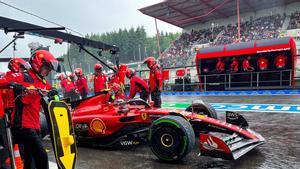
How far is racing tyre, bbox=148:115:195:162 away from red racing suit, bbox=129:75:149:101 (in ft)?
10.6

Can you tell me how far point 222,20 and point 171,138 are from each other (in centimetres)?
3366

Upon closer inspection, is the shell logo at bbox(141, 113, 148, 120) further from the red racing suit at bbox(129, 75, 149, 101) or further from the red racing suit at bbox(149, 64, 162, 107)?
the red racing suit at bbox(149, 64, 162, 107)

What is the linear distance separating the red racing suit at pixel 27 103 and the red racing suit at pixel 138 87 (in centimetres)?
441

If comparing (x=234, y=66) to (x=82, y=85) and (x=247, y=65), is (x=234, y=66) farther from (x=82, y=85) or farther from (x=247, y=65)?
(x=82, y=85)

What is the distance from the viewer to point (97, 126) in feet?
17.9

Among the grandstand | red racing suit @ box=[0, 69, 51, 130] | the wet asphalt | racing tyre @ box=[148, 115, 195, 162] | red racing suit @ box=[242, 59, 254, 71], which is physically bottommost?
the wet asphalt

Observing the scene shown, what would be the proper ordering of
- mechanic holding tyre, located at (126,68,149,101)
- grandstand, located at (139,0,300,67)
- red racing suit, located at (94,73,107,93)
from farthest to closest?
grandstand, located at (139,0,300,67) → red racing suit, located at (94,73,107,93) → mechanic holding tyre, located at (126,68,149,101)

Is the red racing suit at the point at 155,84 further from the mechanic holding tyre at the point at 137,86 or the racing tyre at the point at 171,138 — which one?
the racing tyre at the point at 171,138

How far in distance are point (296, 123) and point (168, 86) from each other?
13692mm

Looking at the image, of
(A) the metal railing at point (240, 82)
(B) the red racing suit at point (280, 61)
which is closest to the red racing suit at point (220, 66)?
(A) the metal railing at point (240, 82)

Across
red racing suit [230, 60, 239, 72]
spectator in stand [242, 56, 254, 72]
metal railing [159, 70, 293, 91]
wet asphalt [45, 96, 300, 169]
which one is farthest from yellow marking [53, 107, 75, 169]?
red racing suit [230, 60, 239, 72]

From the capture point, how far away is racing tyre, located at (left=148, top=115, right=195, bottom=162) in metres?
4.27

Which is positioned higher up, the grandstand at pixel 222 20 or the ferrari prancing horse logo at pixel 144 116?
the grandstand at pixel 222 20

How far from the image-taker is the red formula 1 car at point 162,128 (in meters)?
4.25
